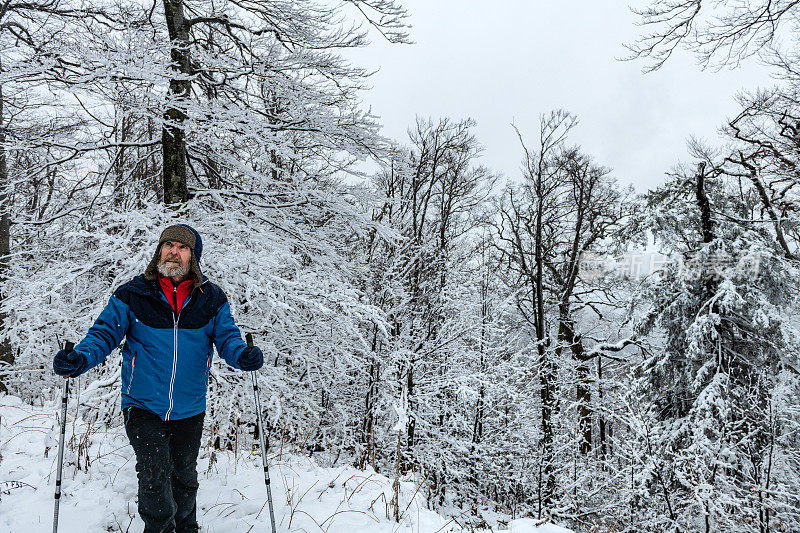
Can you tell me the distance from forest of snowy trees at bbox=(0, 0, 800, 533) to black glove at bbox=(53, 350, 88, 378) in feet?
6.24

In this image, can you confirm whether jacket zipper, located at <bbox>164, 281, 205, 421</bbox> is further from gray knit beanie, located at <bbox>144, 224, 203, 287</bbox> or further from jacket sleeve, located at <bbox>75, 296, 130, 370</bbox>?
jacket sleeve, located at <bbox>75, 296, 130, 370</bbox>

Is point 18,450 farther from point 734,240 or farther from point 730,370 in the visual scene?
point 734,240

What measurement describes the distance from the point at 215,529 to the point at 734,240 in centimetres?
1116

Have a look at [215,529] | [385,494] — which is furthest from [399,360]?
[215,529]

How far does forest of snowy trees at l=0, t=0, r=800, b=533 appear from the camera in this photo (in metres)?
4.50

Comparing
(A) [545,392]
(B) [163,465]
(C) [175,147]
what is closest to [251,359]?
(B) [163,465]

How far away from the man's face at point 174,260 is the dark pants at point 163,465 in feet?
2.60

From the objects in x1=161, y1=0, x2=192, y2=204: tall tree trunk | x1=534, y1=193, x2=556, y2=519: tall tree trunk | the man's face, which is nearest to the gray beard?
the man's face

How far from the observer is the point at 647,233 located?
409 inches

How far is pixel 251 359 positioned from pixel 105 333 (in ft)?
2.57

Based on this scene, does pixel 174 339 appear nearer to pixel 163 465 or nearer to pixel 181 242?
pixel 181 242

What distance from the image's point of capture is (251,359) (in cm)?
267

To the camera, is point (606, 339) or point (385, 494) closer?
point (385, 494)

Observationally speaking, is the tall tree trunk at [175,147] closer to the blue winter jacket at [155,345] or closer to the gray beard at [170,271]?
the gray beard at [170,271]
